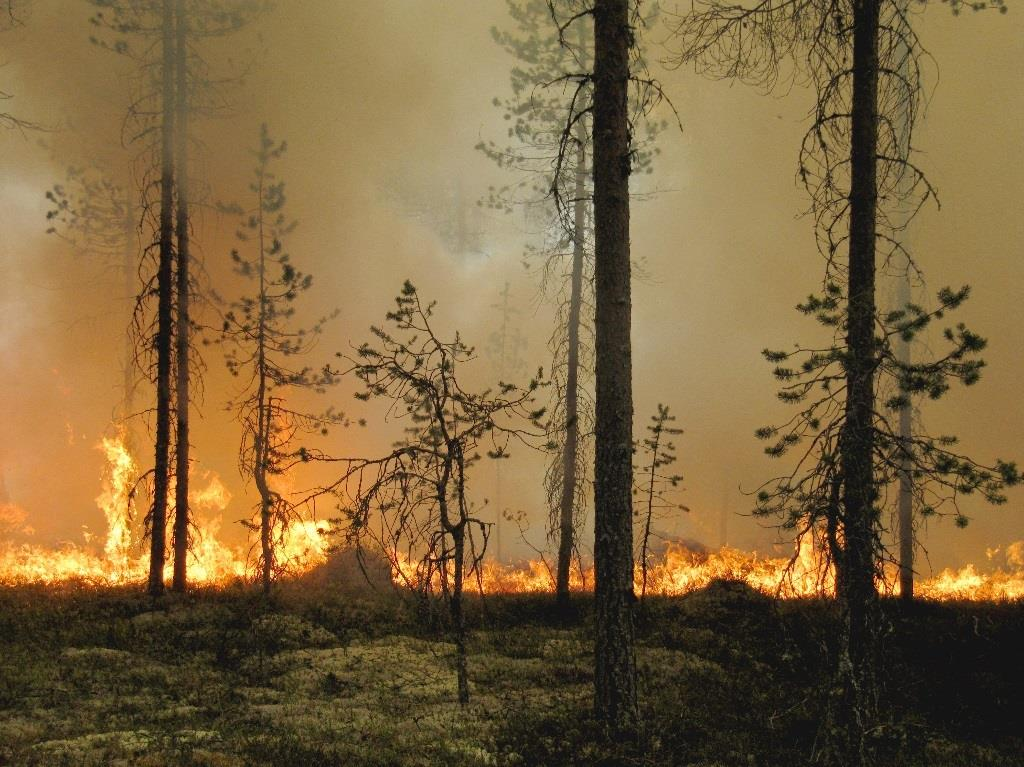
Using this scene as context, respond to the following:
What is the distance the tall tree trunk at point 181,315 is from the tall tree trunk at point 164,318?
177 millimetres

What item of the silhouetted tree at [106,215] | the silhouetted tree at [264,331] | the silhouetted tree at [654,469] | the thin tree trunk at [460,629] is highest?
the silhouetted tree at [106,215]

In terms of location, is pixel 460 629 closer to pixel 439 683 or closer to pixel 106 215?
pixel 439 683

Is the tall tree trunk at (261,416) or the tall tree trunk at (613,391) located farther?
the tall tree trunk at (261,416)

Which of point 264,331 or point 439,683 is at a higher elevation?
point 264,331

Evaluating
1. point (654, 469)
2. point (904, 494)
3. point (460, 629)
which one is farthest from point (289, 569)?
point (904, 494)

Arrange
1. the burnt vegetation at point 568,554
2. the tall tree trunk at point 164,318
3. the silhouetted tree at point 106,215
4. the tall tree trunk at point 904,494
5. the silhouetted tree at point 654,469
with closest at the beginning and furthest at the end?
1. the burnt vegetation at point 568,554
2. the silhouetted tree at point 654,469
3. the tall tree trunk at point 164,318
4. the tall tree trunk at point 904,494
5. the silhouetted tree at point 106,215

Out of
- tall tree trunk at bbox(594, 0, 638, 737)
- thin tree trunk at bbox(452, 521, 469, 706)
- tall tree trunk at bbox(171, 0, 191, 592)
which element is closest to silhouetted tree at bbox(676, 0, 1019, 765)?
tall tree trunk at bbox(594, 0, 638, 737)

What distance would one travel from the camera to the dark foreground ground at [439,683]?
24.5ft

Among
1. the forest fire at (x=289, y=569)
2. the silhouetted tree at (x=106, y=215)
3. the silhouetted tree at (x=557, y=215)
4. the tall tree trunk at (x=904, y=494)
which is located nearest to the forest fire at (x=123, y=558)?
the forest fire at (x=289, y=569)

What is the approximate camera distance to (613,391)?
24.4ft

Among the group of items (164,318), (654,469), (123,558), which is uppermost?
(164,318)

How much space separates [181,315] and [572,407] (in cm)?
1008

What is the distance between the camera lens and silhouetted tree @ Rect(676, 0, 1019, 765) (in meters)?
6.31

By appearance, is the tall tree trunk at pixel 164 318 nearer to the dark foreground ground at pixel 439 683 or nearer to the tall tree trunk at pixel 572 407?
the dark foreground ground at pixel 439 683
